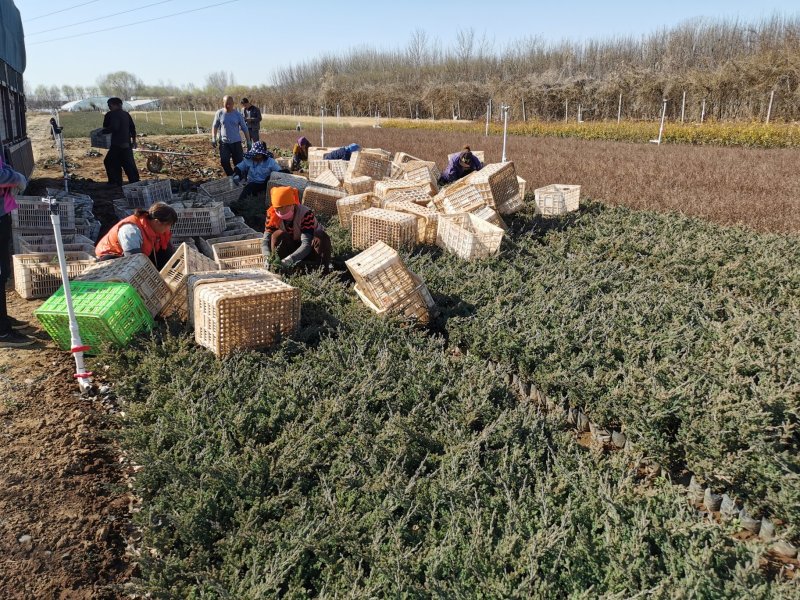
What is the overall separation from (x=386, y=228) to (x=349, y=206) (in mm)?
1397

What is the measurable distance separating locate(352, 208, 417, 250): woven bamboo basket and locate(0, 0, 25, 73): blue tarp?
918 cm

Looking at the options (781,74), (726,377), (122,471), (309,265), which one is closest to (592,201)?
(309,265)

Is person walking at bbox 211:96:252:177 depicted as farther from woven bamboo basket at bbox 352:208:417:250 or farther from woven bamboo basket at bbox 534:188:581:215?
woven bamboo basket at bbox 534:188:581:215

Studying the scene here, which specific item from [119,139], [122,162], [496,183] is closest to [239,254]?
[496,183]

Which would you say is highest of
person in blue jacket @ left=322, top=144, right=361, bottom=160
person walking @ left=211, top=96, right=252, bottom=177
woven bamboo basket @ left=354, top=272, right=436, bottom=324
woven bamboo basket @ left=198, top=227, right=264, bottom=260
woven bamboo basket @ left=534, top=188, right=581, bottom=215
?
person walking @ left=211, top=96, right=252, bottom=177

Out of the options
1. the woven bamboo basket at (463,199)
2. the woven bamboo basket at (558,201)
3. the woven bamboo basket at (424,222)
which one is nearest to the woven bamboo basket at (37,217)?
the woven bamboo basket at (424,222)

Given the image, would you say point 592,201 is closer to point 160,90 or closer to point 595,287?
point 595,287

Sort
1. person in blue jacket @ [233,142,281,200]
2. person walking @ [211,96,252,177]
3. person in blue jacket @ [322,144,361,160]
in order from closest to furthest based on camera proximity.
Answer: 1. person in blue jacket @ [233,142,281,200]
2. person walking @ [211,96,252,177]
3. person in blue jacket @ [322,144,361,160]

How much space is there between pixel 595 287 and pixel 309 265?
2868 mm

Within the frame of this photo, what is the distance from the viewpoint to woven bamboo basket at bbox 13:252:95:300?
18.5 ft

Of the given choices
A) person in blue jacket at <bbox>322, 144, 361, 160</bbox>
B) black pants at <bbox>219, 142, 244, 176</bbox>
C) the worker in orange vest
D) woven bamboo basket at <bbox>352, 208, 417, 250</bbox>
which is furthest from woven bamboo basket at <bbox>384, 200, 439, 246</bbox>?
black pants at <bbox>219, 142, 244, 176</bbox>

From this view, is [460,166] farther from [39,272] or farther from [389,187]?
[39,272]

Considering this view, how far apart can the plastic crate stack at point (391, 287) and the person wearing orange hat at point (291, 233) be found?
0.87 m

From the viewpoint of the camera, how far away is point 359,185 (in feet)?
29.1
